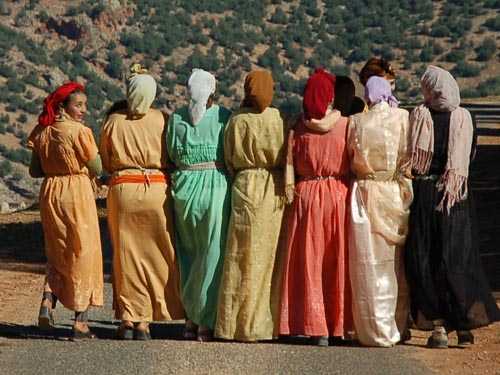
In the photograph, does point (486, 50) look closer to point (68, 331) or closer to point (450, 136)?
point (68, 331)

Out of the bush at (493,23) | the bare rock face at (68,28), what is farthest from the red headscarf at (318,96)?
the bush at (493,23)

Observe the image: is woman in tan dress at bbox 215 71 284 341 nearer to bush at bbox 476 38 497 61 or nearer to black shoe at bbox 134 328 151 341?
black shoe at bbox 134 328 151 341

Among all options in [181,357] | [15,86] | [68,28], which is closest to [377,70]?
[181,357]

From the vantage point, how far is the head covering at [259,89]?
12180 millimetres

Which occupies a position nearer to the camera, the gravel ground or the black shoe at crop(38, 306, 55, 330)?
the gravel ground

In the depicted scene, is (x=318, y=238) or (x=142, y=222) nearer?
(x=318, y=238)

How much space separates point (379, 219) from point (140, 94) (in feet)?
6.56

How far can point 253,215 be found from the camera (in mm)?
12188

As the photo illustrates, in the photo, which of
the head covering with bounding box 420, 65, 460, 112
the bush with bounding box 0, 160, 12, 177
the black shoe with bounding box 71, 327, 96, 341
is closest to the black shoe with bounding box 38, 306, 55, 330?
the black shoe with bounding box 71, 327, 96, 341

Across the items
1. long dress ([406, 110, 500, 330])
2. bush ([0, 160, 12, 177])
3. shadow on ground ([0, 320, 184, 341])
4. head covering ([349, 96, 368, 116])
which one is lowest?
bush ([0, 160, 12, 177])

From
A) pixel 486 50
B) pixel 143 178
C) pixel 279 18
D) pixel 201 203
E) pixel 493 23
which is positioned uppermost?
pixel 143 178

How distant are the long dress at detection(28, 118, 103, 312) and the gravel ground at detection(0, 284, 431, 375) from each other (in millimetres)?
402

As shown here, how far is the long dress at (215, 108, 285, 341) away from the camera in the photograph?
39.7 feet

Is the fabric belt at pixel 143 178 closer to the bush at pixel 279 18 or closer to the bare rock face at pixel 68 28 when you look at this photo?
the bare rock face at pixel 68 28
